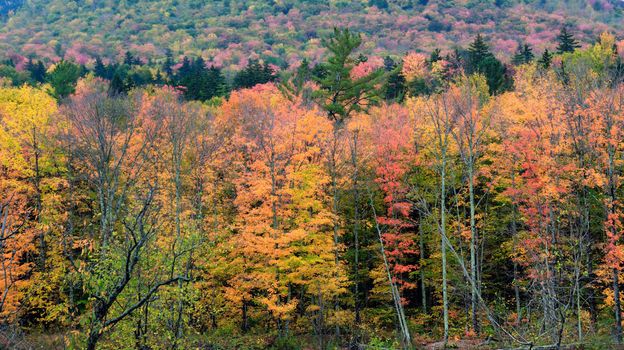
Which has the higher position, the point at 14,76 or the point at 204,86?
the point at 14,76

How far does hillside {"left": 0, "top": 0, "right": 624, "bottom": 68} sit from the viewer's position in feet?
460

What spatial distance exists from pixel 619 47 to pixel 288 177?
69.1m

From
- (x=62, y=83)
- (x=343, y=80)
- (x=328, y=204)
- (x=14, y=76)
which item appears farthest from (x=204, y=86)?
(x=328, y=204)

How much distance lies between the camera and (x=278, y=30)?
181 metres

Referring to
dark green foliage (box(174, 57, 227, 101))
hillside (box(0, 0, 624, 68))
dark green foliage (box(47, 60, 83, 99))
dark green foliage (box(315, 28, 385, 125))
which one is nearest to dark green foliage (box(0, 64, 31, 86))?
dark green foliage (box(47, 60, 83, 99))

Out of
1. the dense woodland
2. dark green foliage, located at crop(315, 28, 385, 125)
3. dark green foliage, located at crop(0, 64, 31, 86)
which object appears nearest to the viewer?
the dense woodland

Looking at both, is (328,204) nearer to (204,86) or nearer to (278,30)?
(204,86)

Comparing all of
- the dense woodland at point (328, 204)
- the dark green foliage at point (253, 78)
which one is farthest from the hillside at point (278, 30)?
the dense woodland at point (328, 204)

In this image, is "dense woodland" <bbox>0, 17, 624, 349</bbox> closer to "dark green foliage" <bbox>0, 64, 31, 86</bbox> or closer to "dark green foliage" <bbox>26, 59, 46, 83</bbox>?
"dark green foliage" <bbox>0, 64, 31, 86</bbox>

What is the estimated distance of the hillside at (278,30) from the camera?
460 feet

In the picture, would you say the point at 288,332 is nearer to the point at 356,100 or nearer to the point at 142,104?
the point at 356,100

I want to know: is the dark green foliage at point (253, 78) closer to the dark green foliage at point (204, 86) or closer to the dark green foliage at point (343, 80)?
the dark green foliage at point (204, 86)

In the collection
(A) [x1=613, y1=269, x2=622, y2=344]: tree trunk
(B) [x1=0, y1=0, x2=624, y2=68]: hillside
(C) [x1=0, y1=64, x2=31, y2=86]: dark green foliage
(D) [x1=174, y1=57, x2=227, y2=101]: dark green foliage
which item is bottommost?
(A) [x1=613, y1=269, x2=622, y2=344]: tree trunk

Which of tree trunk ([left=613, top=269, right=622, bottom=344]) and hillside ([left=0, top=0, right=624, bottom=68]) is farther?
hillside ([left=0, top=0, right=624, bottom=68])
